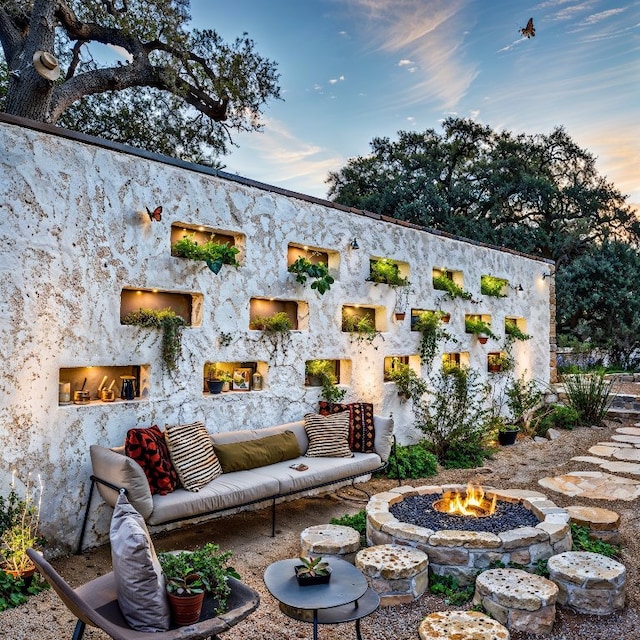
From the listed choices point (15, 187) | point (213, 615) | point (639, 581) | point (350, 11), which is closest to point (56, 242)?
point (15, 187)

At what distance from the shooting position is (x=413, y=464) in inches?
252

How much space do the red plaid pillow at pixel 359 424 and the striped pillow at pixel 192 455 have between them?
162cm

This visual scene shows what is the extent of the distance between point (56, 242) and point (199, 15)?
5.97m

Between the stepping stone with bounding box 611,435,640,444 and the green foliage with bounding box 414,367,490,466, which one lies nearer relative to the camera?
the green foliage with bounding box 414,367,490,466

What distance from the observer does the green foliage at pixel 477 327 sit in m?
8.21

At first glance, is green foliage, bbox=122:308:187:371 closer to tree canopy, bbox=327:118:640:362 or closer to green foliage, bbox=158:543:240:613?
green foliage, bbox=158:543:240:613

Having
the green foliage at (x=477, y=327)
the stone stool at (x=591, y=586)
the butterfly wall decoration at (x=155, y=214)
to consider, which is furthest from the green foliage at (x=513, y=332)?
the butterfly wall decoration at (x=155, y=214)

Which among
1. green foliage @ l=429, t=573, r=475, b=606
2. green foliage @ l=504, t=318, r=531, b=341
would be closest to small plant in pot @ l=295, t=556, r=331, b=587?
green foliage @ l=429, t=573, r=475, b=606

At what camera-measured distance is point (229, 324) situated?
5125 millimetres

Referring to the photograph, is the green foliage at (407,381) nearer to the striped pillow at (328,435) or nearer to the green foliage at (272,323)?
the striped pillow at (328,435)

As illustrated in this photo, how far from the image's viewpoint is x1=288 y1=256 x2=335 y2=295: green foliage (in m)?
5.66

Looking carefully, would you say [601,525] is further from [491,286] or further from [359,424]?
[491,286]

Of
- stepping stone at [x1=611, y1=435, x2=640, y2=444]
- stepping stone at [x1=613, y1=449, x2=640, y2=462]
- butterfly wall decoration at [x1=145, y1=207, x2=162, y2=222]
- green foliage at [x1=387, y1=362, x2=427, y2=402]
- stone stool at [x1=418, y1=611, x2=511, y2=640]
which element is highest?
butterfly wall decoration at [x1=145, y1=207, x2=162, y2=222]

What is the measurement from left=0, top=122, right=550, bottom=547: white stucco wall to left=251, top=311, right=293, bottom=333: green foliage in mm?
193
